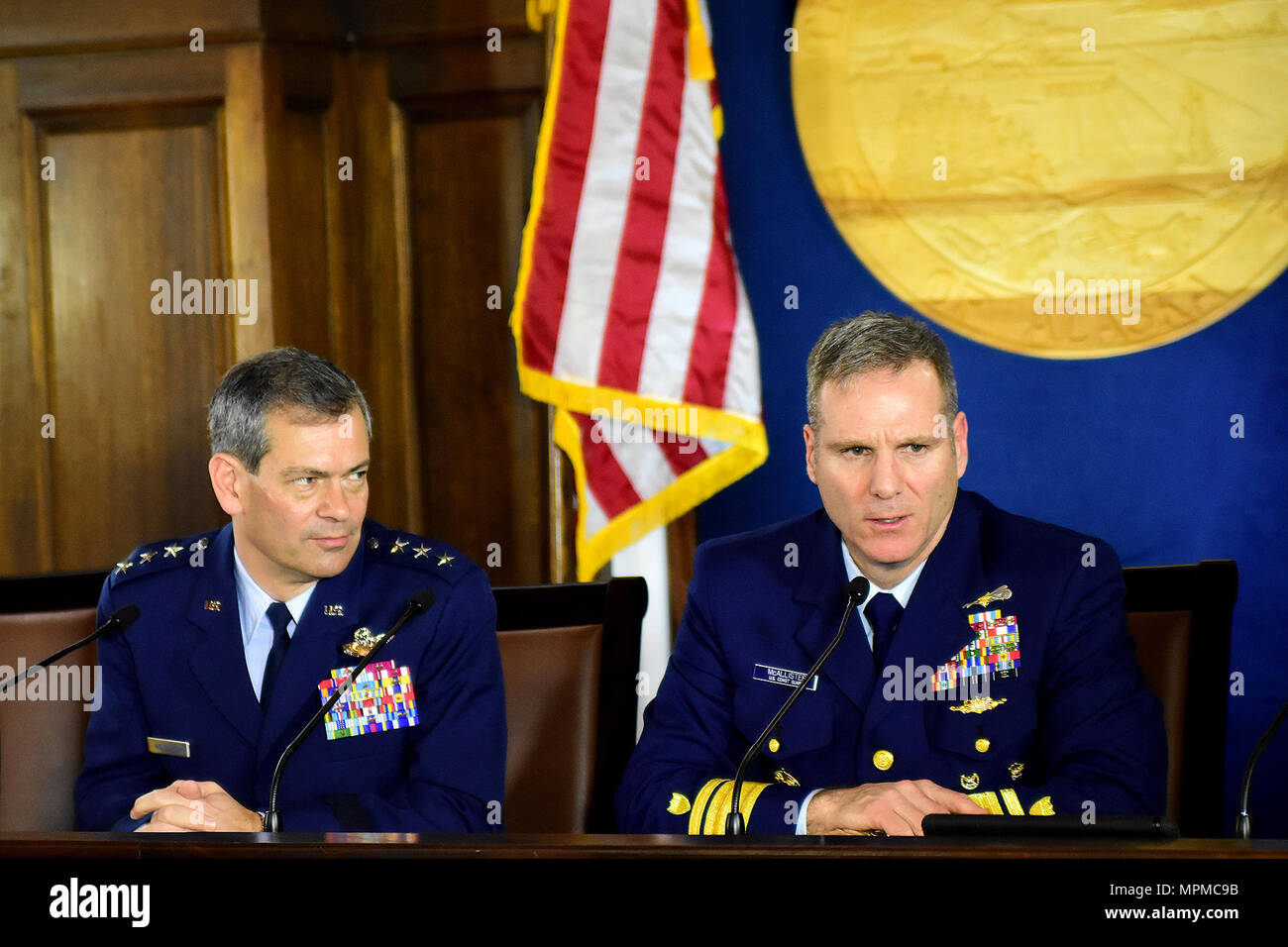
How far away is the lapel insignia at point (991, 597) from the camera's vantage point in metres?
1.94

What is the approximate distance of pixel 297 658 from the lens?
201cm

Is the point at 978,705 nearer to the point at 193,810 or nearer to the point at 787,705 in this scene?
the point at 787,705

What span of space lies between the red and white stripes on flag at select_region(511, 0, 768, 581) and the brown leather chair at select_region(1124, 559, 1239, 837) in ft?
3.16

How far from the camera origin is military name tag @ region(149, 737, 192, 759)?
2018 millimetres

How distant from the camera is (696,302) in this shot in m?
2.83

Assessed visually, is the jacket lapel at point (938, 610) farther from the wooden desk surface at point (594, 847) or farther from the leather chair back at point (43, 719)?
the leather chair back at point (43, 719)

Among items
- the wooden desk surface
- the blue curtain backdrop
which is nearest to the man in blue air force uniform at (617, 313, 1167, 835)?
the wooden desk surface

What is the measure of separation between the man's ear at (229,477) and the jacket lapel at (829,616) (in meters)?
0.80

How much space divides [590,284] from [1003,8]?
3.31ft
